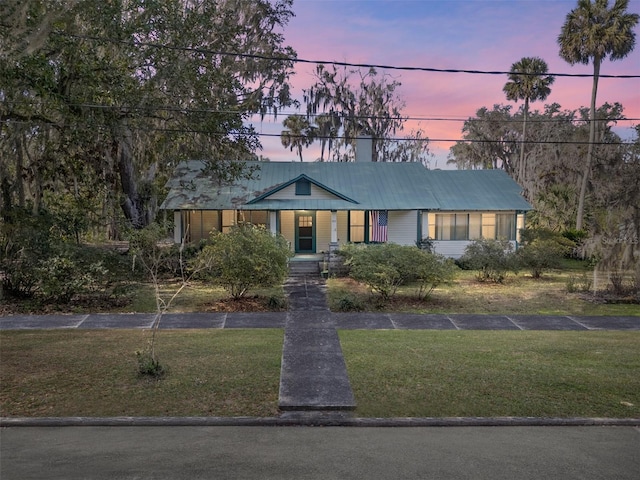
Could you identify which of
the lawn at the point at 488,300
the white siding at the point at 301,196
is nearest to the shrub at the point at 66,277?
the lawn at the point at 488,300

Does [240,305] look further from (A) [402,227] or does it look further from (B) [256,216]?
(A) [402,227]

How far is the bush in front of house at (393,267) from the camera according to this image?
48.1ft

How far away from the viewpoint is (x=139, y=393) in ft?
23.7

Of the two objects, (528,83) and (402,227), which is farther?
(528,83)

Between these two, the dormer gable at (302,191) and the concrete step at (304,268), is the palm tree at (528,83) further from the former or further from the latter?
the concrete step at (304,268)

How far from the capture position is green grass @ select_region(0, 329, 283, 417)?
22.1ft

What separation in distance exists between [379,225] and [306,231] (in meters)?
3.58

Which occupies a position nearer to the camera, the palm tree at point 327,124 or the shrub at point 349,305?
the shrub at point 349,305

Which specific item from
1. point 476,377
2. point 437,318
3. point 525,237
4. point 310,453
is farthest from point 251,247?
point 525,237

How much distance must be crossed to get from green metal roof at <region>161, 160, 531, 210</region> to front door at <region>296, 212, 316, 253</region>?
1.17m

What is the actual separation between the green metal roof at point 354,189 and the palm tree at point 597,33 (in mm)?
7570

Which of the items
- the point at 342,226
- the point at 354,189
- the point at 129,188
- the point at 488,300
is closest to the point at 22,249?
the point at 129,188

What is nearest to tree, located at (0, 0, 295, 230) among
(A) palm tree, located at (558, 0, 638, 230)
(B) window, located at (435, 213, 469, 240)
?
(B) window, located at (435, 213, 469, 240)

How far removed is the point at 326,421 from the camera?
6398 mm
